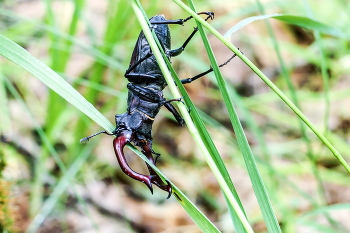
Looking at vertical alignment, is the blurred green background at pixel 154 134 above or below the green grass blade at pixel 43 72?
above

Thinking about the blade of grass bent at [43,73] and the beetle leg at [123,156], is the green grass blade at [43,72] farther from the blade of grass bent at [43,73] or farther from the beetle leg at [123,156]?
the beetle leg at [123,156]

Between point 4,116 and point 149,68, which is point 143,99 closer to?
point 149,68

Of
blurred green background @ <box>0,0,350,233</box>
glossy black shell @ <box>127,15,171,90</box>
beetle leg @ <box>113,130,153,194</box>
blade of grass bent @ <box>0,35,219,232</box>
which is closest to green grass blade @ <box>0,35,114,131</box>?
blade of grass bent @ <box>0,35,219,232</box>

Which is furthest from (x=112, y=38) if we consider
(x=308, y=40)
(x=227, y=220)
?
(x=308, y=40)

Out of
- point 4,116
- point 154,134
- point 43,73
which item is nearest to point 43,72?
point 43,73

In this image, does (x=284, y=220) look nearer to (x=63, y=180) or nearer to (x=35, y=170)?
(x=63, y=180)

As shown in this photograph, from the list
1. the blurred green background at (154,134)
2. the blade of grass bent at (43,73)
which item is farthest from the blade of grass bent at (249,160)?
the blurred green background at (154,134)
